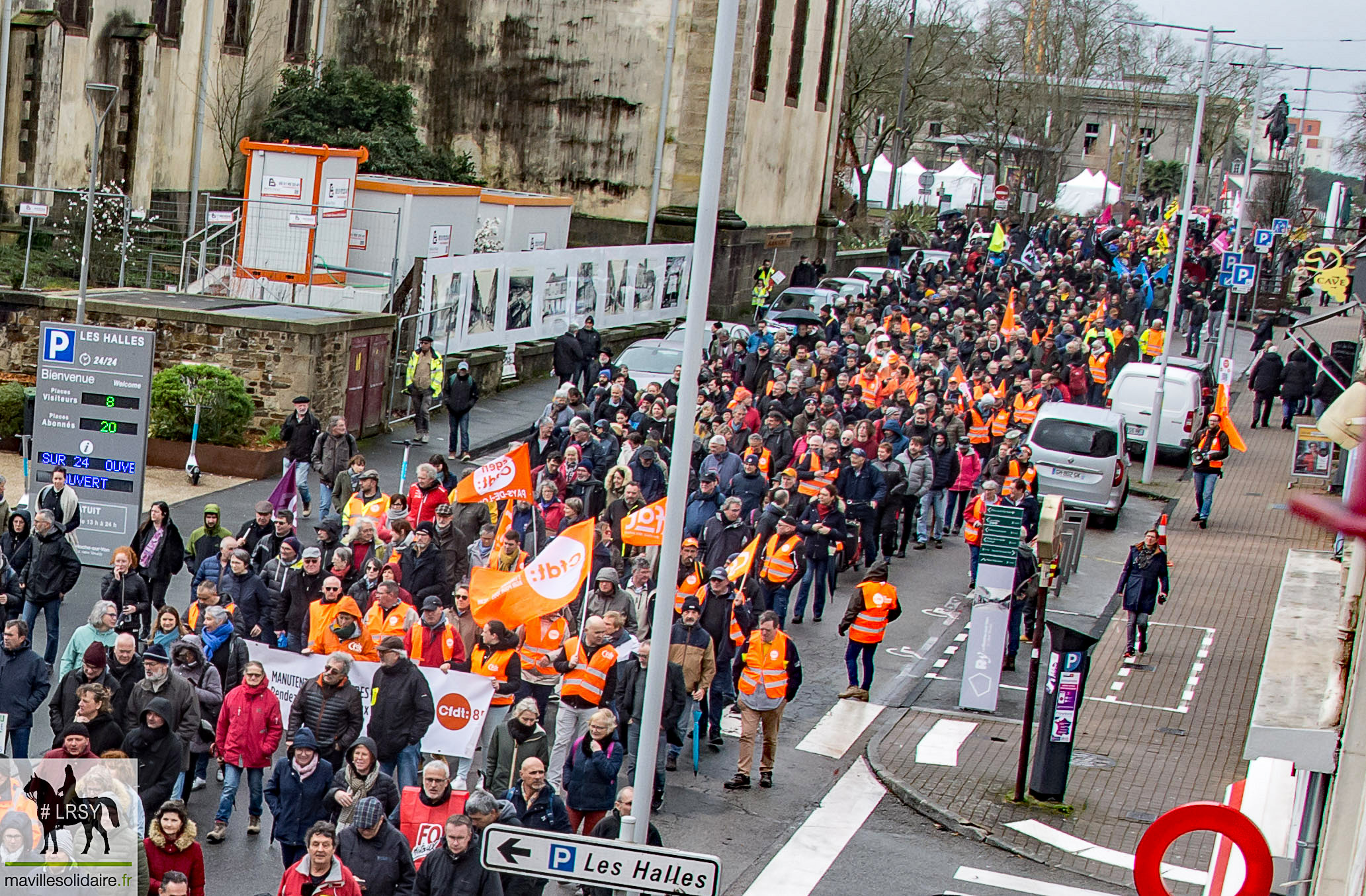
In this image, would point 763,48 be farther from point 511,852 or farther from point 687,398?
point 511,852

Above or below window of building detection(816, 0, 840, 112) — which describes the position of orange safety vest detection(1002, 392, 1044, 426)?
below

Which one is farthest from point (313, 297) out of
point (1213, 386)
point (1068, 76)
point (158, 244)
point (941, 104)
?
point (941, 104)

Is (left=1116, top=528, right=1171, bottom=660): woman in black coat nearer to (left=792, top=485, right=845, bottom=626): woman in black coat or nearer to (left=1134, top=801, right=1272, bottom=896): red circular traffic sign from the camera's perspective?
(left=792, top=485, right=845, bottom=626): woman in black coat

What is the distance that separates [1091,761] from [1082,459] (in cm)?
980

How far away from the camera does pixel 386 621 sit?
562 inches

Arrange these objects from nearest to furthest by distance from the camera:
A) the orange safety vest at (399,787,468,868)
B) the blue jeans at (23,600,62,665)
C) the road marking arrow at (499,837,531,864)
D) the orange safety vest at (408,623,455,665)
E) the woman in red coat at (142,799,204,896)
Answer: the road marking arrow at (499,837,531,864) < the woman in red coat at (142,799,204,896) < the orange safety vest at (399,787,468,868) < the orange safety vest at (408,623,455,665) < the blue jeans at (23,600,62,665)

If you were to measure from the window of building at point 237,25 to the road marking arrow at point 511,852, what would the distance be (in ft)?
122

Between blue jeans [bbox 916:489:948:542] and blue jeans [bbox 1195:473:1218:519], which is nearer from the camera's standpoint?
blue jeans [bbox 916:489:948:542]

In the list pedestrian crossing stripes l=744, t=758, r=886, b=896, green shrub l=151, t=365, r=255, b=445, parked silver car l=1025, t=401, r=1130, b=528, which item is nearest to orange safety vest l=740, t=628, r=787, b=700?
pedestrian crossing stripes l=744, t=758, r=886, b=896

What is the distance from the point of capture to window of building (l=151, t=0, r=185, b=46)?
124 feet

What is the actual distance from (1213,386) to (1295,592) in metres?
20.8

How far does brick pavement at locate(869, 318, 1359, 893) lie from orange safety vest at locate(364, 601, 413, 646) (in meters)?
4.39

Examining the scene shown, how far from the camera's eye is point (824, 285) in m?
45.8

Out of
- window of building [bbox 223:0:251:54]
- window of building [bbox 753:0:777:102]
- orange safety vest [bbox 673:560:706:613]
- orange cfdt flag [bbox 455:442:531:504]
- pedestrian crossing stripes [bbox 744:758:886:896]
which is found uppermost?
window of building [bbox 753:0:777:102]
